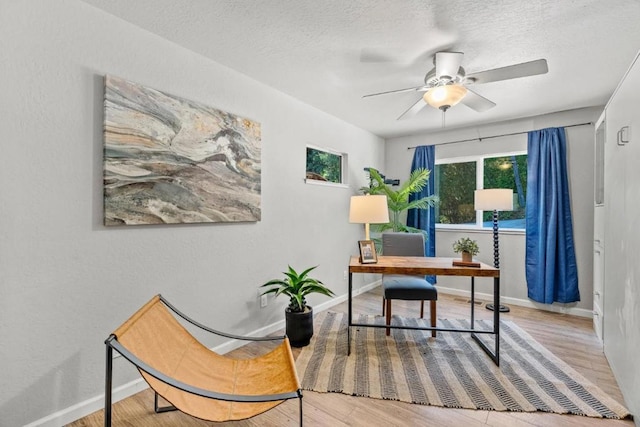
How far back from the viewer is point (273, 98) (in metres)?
3.04

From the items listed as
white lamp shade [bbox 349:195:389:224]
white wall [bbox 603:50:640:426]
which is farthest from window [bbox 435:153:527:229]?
white lamp shade [bbox 349:195:389:224]

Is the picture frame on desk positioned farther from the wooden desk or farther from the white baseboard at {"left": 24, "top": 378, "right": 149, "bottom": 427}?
the white baseboard at {"left": 24, "top": 378, "right": 149, "bottom": 427}

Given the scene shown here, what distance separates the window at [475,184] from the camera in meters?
4.08

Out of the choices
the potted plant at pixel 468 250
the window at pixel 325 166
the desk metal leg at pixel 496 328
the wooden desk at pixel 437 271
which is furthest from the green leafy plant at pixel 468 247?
the window at pixel 325 166

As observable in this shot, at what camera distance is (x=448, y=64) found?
2.24 metres

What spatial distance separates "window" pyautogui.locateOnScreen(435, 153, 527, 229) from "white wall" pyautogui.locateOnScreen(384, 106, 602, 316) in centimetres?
14

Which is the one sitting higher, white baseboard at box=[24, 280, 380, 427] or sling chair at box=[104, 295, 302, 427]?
sling chair at box=[104, 295, 302, 427]

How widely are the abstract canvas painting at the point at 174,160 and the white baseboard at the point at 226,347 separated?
106 cm

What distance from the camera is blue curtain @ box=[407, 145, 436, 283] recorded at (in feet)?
15.1

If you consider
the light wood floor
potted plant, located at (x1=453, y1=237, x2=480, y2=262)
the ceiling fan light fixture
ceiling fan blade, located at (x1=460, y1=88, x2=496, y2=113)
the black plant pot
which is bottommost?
the light wood floor

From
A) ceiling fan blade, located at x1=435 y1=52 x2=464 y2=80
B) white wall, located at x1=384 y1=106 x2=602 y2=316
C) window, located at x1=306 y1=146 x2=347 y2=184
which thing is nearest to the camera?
ceiling fan blade, located at x1=435 y1=52 x2=464 y2=80

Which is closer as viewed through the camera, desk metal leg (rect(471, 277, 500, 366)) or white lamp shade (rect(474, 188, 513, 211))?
desk metal leg (rect(471, 277, 500, 366))

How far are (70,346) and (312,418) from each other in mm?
1454

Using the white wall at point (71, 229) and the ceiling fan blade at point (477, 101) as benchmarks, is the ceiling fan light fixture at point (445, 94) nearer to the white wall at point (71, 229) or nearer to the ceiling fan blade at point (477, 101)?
the ceiling fan blade at point (477, 101)
